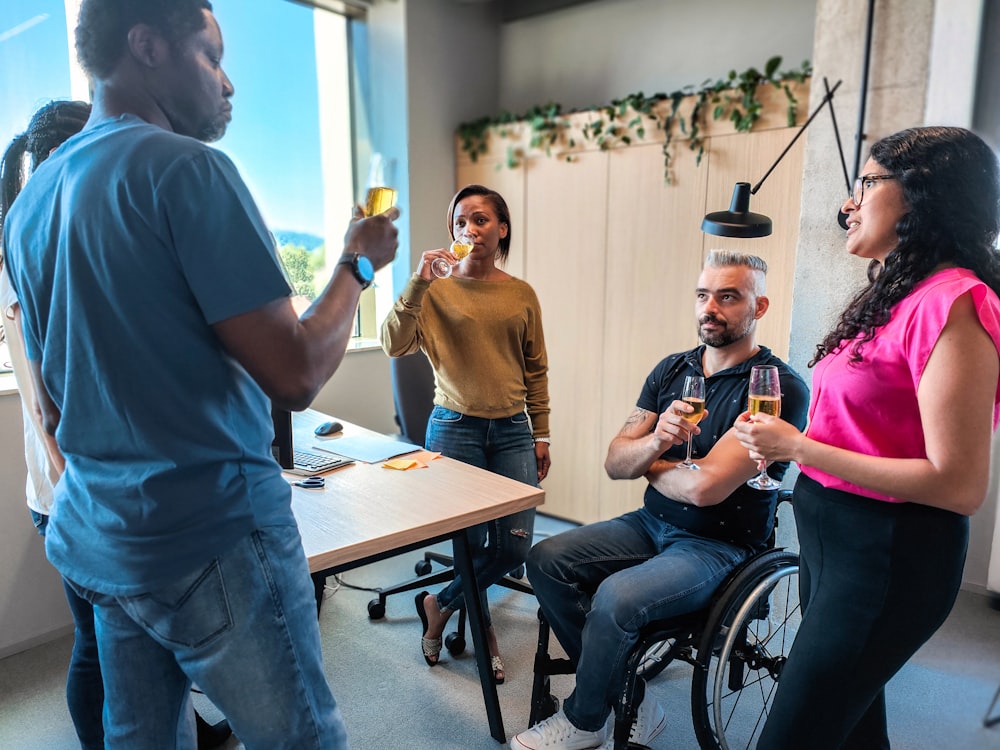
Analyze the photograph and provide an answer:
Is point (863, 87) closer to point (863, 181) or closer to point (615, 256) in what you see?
point (863, 181)

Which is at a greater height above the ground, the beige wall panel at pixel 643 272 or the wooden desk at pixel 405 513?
the beige wall panel at pixel 643 272

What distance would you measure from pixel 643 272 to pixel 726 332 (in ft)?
4.16

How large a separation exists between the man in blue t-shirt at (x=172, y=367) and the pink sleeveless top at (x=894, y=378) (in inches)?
35.0

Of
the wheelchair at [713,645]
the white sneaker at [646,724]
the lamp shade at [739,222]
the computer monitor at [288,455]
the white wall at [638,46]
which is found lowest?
the white sneaker at [646,724]

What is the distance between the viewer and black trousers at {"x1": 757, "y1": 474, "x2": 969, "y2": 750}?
112 cm

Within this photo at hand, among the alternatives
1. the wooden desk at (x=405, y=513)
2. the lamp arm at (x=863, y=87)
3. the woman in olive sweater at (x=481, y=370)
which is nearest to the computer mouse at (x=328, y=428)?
the wooden desk at (x=405, y=513)

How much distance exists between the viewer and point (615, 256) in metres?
3.15

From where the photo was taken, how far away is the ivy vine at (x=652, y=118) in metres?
2.59

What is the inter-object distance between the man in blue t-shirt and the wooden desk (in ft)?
1.36

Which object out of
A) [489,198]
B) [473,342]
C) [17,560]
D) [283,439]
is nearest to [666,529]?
[473,342]

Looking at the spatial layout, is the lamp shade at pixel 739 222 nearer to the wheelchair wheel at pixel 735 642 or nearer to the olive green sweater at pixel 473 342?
the olive green sweater at pixel 473 342

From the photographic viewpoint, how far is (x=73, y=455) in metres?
0.84

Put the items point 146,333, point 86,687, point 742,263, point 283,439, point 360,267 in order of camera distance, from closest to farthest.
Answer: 1. point 146,333
2. point 360,267
3. point 86,687
4. point 283,439
5. point 742,263

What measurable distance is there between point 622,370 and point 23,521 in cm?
247
